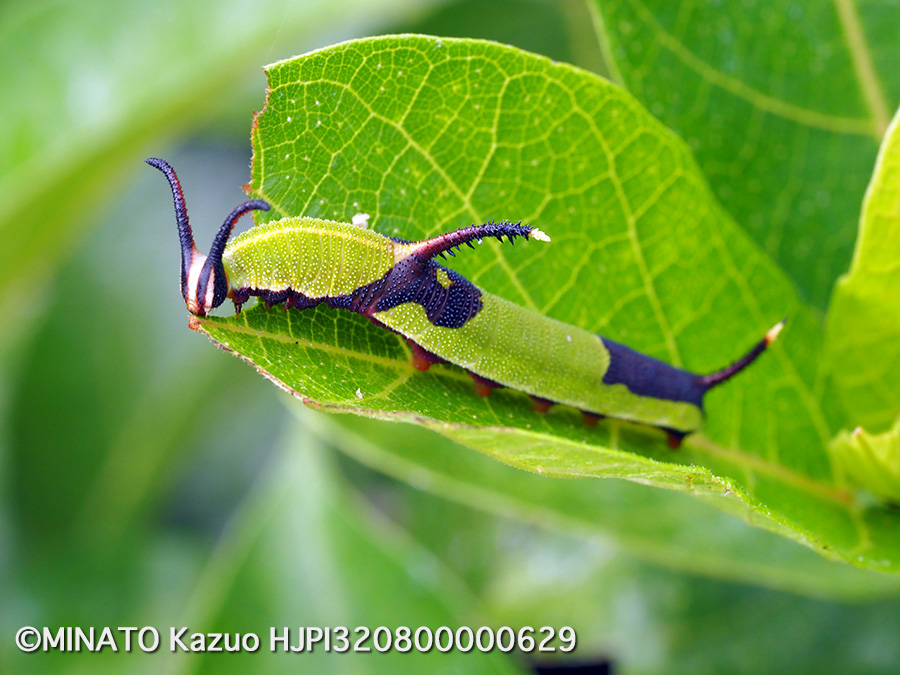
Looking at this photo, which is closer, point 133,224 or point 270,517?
point 270,517

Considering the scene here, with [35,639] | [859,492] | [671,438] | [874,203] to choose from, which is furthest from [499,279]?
[35,639]

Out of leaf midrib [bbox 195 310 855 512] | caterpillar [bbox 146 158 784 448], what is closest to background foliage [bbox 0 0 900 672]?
leaf midrib [bbox 195 310 855 512]

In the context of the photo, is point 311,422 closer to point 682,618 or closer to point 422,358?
point 422,358

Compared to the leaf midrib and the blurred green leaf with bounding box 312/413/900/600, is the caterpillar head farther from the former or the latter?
the blurred green leaf with bounding box 312/413/900/600

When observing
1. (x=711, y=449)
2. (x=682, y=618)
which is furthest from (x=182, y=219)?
(x=682, y=618)

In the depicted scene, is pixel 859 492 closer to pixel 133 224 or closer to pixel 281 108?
pixel 281 108
